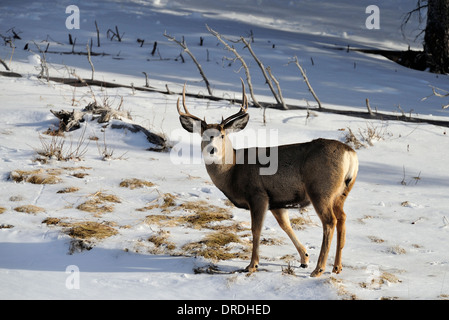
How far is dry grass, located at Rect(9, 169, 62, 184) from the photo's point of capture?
7.20 meters

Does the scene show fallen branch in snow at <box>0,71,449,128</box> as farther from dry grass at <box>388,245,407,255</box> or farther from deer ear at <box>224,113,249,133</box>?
deer ear at <box>224,113,249,133</box>

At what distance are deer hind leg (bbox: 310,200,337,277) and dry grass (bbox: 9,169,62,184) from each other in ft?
11.8

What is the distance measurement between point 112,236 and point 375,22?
63.3 feet

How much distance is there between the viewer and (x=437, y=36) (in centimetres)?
1609

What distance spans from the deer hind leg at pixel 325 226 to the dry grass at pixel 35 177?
3.60 m

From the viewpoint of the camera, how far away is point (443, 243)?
6.11 meters

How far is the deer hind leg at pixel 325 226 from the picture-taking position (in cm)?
504

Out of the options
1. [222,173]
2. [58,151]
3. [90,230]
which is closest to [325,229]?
[222,173]

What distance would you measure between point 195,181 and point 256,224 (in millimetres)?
2698

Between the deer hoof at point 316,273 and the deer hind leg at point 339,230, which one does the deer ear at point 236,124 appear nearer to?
the deer hind leg at point 339,230

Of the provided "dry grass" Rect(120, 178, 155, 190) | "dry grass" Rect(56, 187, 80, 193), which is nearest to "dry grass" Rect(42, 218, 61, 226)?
"dry grass" Rect(56, 187, 80, 193)

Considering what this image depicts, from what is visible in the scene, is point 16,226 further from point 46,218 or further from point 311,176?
point 311,176

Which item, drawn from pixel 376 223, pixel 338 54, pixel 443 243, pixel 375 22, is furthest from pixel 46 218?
pixel 375 22

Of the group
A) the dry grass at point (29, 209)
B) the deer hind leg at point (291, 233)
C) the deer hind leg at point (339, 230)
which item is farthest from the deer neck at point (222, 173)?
the dry grass at point (29, 209)
